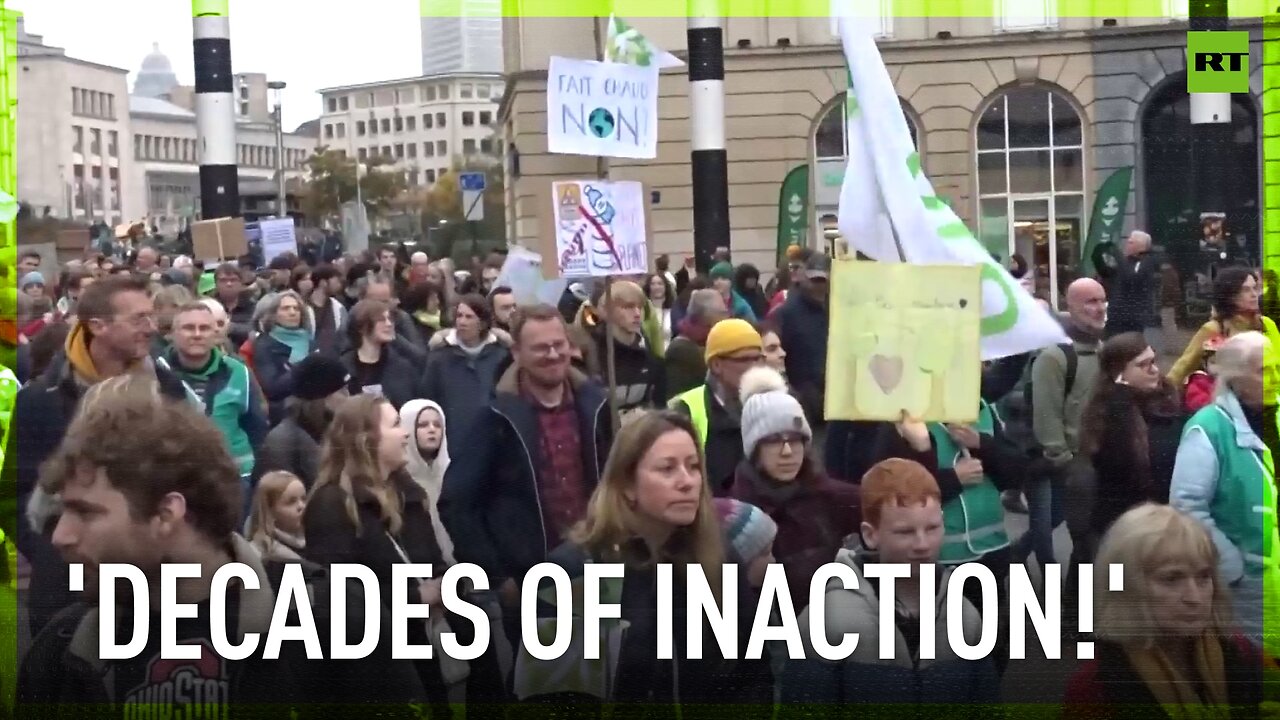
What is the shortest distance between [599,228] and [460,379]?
23.5 inches

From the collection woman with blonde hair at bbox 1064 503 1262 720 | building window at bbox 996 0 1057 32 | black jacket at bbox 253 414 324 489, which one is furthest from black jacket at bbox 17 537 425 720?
building window at bbox 996 0 1057 32

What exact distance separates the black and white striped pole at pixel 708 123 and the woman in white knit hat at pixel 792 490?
0.47m

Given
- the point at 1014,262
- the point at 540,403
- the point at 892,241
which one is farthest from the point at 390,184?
the point at 1014,262

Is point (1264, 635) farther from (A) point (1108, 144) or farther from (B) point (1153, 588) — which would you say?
(A) point (1108, 144)

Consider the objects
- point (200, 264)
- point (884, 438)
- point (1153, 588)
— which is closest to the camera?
point (1153, 588)

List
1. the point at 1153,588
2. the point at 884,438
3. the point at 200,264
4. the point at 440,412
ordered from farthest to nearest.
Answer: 1. the point at 200,264
2. the point at 440,412
3. the point at 884,438
4. the point at 1153,588

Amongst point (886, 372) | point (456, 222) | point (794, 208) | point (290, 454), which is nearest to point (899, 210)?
point (794, 208)

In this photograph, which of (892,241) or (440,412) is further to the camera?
(440,412)

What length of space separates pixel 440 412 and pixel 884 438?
113 cm

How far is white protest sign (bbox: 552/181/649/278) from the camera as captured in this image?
469 cm

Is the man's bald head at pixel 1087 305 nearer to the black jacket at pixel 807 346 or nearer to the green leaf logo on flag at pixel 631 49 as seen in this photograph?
the black jacket at pixel 807 346

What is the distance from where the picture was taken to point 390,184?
15.4ft

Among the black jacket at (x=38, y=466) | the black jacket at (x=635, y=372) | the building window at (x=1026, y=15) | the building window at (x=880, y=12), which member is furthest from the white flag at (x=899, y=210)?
the black jacket at (x=38, y=466)

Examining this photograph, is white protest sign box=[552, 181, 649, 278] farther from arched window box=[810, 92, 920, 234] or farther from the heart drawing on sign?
the heart drawing on sign
